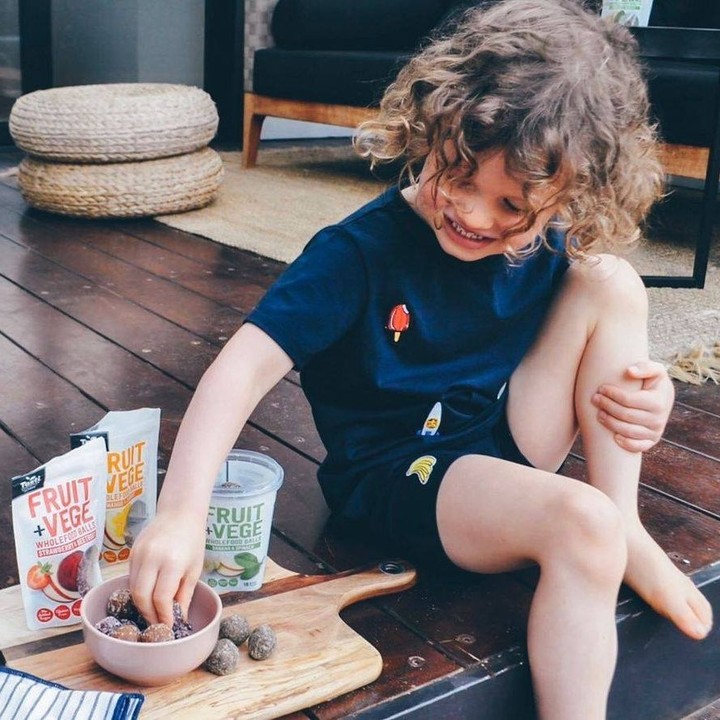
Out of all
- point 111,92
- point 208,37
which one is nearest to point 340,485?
point 111,92

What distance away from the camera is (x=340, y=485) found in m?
1.07

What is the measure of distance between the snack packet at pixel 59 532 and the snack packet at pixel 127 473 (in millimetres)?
46

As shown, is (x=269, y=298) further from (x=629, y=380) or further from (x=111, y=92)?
(x=111, y=92)

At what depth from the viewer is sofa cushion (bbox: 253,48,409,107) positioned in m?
3.09

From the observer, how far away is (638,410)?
1.02 m

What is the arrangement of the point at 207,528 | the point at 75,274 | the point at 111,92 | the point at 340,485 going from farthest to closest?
1. the point at 111,92
2. the point at 75,274
3. the point at 340,485
4. the point at 207,528

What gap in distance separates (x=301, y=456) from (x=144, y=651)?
1.68ft

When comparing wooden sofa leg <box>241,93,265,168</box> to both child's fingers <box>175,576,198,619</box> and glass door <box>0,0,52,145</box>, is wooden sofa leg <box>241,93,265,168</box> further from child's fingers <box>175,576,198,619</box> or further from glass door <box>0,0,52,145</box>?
child's fingers <box>175,576,198,619</box>

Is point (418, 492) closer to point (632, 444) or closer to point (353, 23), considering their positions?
point (632, 444)

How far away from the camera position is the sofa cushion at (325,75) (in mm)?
3094

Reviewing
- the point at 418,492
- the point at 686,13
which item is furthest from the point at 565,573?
the point at 686,13

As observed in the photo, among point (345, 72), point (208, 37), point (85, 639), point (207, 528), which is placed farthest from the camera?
point (208, 37)

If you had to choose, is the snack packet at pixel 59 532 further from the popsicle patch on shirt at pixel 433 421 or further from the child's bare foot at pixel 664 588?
the child's bare foot at pixel 664 588

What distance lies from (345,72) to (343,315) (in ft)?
7.74
